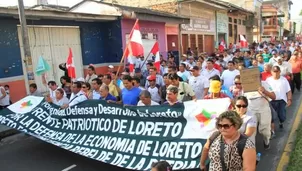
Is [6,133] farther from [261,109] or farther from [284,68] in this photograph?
[284,68]

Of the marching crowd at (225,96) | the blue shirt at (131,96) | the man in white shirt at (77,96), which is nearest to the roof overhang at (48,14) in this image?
the marching crowd at (225,96)

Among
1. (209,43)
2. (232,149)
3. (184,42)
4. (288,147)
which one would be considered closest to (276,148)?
(288,147)

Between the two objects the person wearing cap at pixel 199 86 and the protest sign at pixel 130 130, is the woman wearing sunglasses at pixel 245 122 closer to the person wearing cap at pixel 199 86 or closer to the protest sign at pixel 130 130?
the protest sign at pixel 130 130

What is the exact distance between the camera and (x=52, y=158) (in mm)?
6031

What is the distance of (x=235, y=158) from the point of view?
2.98m

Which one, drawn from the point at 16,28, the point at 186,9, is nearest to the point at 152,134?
the point at 16,28

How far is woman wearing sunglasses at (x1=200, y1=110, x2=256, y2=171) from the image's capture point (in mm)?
2920

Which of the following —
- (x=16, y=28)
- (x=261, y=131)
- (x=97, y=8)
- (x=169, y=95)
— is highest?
(x=97, y=8)

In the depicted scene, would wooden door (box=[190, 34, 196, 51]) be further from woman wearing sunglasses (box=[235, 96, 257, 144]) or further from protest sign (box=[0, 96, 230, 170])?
woman wearing sunglasses (box=[235, 96, 257, 144])

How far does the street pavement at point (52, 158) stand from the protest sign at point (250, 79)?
1.20 metres

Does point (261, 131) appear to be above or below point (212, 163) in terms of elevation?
below

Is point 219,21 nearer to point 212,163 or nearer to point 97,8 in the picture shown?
point 97,8

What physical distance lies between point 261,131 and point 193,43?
1781 centimetres

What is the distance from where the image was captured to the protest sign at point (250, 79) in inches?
210
